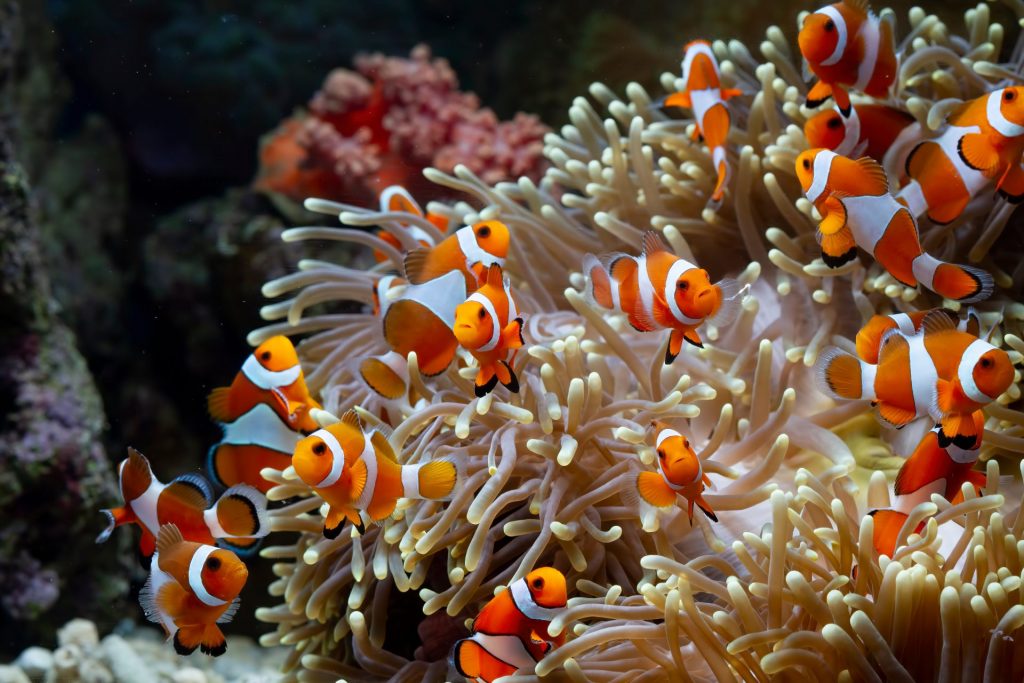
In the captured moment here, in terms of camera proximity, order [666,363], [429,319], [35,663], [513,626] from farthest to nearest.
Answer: [35,663], [429,319], [666,363], [513,626]

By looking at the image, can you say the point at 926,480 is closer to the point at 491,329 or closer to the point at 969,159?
the point at 969,159

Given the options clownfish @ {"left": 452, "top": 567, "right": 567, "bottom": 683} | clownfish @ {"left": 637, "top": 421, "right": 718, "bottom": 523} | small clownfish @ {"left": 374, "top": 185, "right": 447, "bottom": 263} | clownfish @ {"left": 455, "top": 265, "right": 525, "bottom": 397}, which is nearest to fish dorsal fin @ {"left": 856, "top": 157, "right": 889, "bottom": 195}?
clownfish @ {"left": 637, "top": 421, "right": 718, "bottom": 523}

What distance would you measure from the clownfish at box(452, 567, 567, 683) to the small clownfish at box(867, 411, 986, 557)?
563 mm

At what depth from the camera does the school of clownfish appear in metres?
1.34

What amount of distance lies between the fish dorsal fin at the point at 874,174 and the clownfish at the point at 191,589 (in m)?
1.32

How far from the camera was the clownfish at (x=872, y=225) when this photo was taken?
57.7 inches

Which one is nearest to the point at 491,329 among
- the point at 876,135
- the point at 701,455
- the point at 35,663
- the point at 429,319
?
the point at 429,319

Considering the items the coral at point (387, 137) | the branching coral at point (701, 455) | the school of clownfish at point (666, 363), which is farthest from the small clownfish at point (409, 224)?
the coral at point (387, 137)

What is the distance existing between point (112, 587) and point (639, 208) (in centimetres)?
210

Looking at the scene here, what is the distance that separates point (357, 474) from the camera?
137 centimetres

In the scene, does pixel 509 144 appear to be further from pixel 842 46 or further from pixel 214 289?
pixel 842 46

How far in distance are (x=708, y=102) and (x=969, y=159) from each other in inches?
23.2

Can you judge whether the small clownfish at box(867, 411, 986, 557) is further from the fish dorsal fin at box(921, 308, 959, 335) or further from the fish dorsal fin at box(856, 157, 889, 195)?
the fish dorsal fin at box(856, 157, 889, 195)

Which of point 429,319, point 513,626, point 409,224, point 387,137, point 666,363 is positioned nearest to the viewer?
point 513,626
